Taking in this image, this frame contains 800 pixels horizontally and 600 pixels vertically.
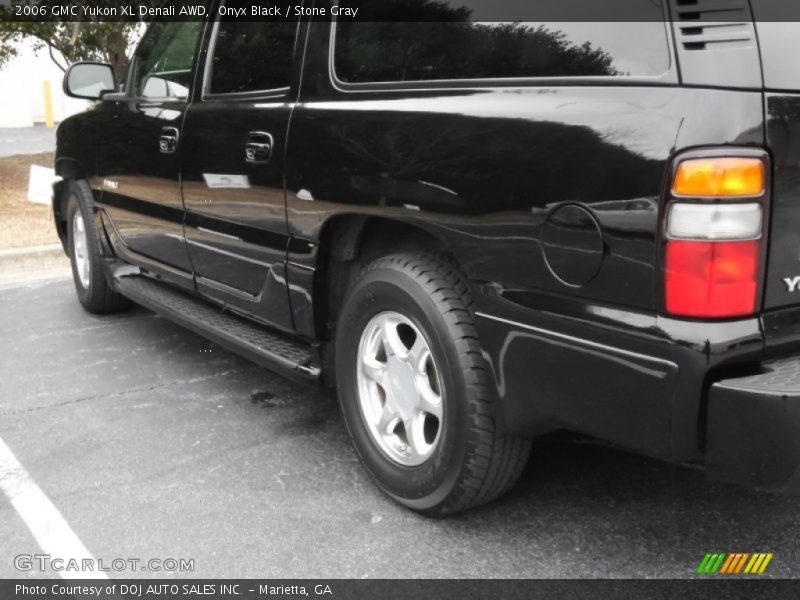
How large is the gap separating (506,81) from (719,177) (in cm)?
68

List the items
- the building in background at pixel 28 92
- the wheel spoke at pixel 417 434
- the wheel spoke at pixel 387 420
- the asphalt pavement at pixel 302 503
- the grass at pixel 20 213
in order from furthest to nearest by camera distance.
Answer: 1. the building in background at pixel 28 92
2. the grass at pixel 20 213
3. the wheel spoke at pixel 387 420
4. the wheel spoke at pixel 417 434
5. the asphalt pavement at pixel 302 503

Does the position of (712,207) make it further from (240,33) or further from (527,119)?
(240,33)

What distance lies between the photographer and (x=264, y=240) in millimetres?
3301

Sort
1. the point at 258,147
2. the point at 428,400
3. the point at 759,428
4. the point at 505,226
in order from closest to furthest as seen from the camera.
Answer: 1. the point at 759,428
2. the point at 505,226
3. the point at 428,400
4. the point at 258,147

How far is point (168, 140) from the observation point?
3863 mm

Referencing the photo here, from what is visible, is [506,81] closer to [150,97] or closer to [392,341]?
[392,341]

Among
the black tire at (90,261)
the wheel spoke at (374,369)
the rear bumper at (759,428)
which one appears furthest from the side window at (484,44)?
the black tire at (90,261)

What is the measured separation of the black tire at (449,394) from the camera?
8.20 ft

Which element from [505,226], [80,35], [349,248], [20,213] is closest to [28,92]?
[80,35]

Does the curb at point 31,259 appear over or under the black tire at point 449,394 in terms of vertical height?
under

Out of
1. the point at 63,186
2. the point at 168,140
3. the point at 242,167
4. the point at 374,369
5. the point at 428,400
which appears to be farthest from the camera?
the point at 63,186

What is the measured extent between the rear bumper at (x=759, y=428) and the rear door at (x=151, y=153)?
8.63ft

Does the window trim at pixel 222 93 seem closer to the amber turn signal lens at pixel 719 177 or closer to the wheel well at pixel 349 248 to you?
the wheel well at pixel 349 248

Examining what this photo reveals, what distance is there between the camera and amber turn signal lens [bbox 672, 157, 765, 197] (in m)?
1.96
